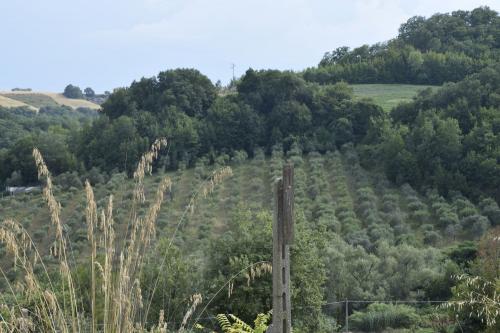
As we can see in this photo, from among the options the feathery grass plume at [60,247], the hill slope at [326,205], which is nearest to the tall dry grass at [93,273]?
the feathery grass plume at [60,247]

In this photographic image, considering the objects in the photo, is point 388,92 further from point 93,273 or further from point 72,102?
point 72,102

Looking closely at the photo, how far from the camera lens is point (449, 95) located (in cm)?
4053

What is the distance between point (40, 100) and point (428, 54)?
66527 millimetres

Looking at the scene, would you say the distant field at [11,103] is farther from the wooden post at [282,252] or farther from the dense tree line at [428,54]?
the wooden post at [282,252]

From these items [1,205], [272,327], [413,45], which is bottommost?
[1,205]

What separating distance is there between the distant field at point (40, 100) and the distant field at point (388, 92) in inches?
2206

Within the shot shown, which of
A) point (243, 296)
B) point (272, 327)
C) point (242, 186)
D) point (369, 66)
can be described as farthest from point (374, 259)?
point (369, 66)

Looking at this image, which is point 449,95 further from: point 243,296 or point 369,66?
point 243,296

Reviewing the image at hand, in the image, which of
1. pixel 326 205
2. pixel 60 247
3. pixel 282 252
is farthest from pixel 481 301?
pixel 326 205

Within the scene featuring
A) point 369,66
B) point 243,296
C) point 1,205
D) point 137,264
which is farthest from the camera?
point 369,66

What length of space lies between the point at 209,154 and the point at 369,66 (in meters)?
23.3

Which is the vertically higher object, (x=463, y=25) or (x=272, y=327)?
(x=463, y=25)

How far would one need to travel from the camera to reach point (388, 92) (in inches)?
2092

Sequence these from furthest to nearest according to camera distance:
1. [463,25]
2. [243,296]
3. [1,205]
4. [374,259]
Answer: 1. [463,25]
2. [1,205]
3. [374,259]
4. [243,296]
